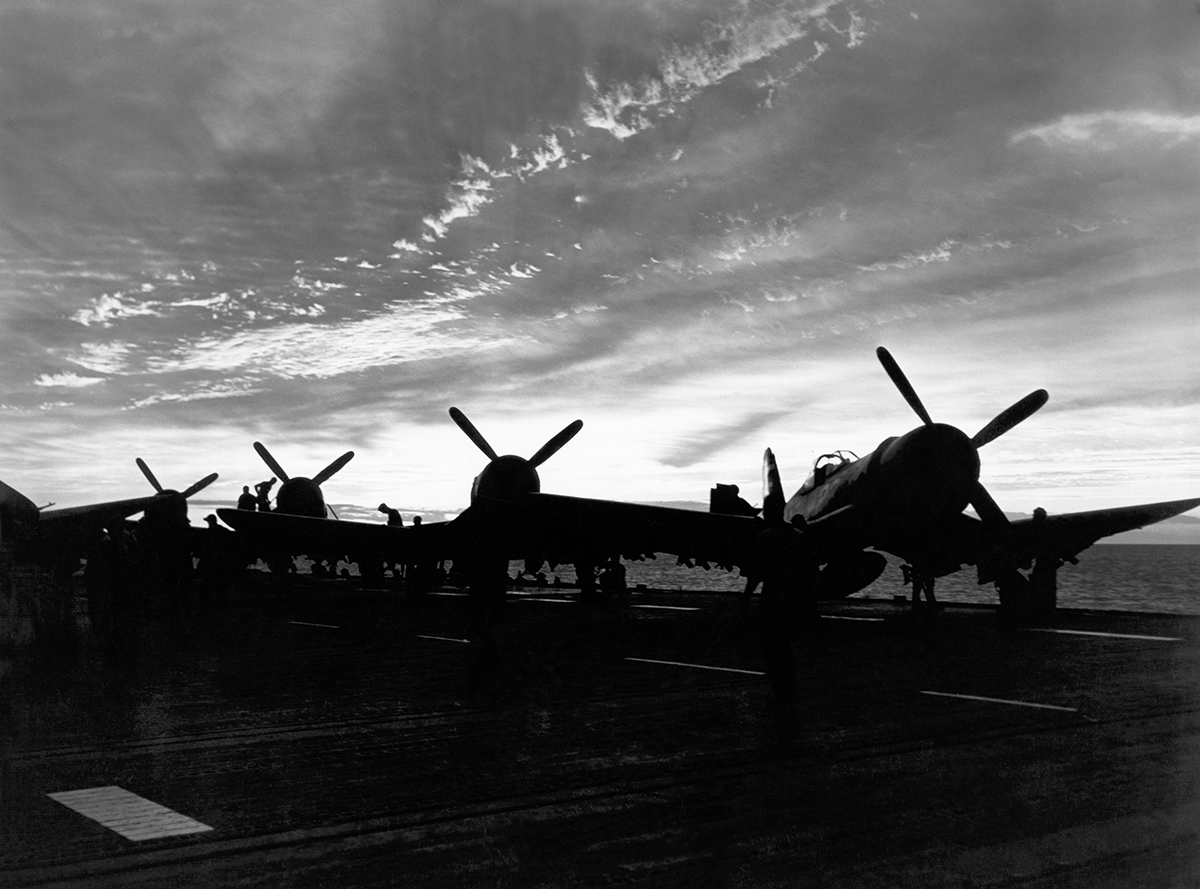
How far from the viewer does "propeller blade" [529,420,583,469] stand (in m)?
29.2

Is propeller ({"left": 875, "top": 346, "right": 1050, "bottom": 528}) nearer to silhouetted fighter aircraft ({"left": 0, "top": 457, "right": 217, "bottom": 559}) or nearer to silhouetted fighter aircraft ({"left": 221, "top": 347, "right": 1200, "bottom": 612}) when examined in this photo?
silhouetted fighter aircraft ({"left": 221, "top": 347, "right": 1200, "bottom": 612})

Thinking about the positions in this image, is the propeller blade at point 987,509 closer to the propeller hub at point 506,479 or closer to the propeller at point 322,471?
the propeller hub at point 506,479

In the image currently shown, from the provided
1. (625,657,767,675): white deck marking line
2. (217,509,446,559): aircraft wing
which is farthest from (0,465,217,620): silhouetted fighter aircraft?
(217,509,446,559): aircraft wing

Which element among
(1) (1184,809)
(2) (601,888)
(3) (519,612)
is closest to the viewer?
(2) (601,888)

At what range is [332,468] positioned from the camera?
47219 mm

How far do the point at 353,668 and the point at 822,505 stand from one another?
12705 mm

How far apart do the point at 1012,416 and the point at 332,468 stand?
34112 millimetres

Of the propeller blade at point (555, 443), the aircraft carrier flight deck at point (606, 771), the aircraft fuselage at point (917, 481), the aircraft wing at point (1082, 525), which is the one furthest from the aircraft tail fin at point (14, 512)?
the aircraft wing at point (1082, 525)

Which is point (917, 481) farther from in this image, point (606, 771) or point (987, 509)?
point (606, 771)

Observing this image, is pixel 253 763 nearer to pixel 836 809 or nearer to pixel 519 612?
pixel 836 809

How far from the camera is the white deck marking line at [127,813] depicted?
6543 mm

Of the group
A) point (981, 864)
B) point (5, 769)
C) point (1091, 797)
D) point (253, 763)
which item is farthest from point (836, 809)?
point (5, 769)

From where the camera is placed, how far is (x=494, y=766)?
28.1 feet

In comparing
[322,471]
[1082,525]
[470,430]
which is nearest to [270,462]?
[322,471]
